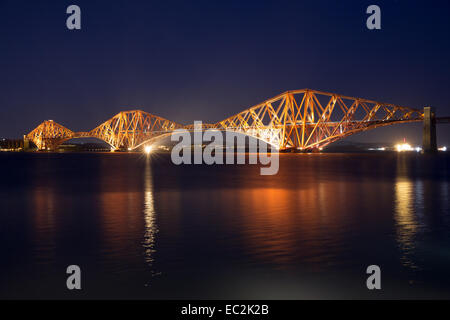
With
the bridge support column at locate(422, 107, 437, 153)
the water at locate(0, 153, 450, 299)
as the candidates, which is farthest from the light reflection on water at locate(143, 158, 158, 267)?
the bridge support column at locate(422, 107, 437, 153)

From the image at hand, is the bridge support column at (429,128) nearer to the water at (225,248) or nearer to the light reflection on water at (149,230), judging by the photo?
the water at (225,248)

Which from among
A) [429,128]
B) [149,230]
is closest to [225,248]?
[149,230]

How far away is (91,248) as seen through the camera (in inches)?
439

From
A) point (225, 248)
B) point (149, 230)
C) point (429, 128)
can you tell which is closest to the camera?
point (225, 248)

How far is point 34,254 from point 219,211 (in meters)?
7.98

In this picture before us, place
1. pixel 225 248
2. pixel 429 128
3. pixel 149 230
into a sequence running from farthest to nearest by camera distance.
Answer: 1. pixel 429 128
2. pixel 149 230
3. pixel 225 248

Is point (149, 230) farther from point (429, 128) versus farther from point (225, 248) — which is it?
point (429, 128)

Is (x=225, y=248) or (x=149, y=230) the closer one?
(x=225, y=248)

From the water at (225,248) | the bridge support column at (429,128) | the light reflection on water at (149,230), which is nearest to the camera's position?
the water at (225,248)

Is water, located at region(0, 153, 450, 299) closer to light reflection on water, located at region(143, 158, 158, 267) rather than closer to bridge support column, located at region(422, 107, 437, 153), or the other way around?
light reflection on water, located at region(143, 158, 158, 267)

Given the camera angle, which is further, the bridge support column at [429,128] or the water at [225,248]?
the bridge support column at [429,128]

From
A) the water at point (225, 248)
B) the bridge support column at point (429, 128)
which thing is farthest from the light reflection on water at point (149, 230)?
the bridge support column at point (429, 128)
